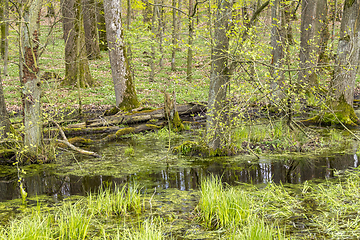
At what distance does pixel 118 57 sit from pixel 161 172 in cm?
630

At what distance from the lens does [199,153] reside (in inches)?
320

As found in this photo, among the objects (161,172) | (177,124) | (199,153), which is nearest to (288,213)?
(161,172)

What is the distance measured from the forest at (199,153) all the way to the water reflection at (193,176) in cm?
4

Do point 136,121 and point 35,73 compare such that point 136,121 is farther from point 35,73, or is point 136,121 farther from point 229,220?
point 229,220

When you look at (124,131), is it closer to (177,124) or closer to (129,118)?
(129,118)

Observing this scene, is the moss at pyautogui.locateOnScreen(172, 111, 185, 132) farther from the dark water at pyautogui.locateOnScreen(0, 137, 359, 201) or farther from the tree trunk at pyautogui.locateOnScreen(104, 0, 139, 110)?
the dark water at pyautogui.locateOnScreen(0, 137, 359, 201)

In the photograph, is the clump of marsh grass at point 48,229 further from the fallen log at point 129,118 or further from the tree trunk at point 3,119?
the fallen log at point 129,118

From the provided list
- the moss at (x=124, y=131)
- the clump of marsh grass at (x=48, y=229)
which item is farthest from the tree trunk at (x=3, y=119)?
the clump of marsh grass at (x=48, y=229)

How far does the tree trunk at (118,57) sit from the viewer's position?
11.3 m

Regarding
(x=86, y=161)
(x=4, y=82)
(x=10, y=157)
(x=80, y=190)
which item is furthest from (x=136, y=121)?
(x=4, y=82)

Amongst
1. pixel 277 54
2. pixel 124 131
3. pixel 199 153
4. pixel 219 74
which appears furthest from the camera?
pixel 277 54

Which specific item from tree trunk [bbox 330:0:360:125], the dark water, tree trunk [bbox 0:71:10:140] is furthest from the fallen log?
tree trunk [bbox 330:0:360:125]

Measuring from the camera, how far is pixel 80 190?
→ 230 inches

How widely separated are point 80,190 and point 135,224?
2.14 metres
